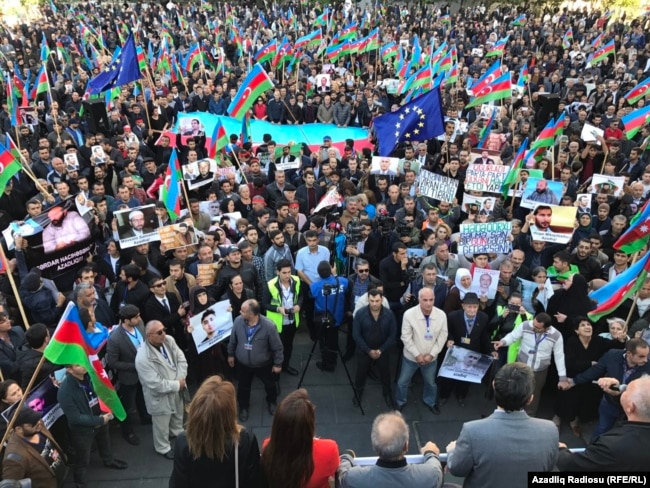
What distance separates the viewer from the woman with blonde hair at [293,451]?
3244mm

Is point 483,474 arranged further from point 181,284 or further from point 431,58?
point 431,58

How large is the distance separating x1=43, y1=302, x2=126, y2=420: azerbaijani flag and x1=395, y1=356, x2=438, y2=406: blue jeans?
314 centimetres

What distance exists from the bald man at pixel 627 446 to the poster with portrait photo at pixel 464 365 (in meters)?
2.88

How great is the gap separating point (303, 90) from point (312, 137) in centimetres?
407

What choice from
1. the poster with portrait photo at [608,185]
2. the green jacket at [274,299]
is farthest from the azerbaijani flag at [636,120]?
the green jacket at [274,299]

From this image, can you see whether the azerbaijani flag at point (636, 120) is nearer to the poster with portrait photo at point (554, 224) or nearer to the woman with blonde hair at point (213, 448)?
the poster with portrait photo at point (554, 224)

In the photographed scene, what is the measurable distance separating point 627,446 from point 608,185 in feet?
24.3

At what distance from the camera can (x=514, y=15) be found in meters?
30.3

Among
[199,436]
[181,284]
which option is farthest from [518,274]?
[199,436]

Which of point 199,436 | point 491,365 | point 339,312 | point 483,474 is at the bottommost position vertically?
point 491,365

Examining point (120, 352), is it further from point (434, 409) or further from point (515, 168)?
point (515, 168)

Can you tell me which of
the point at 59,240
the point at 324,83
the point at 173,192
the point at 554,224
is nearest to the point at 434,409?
the point at 554,224

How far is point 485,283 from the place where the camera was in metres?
6.38

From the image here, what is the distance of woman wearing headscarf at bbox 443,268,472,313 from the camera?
6445 mm
